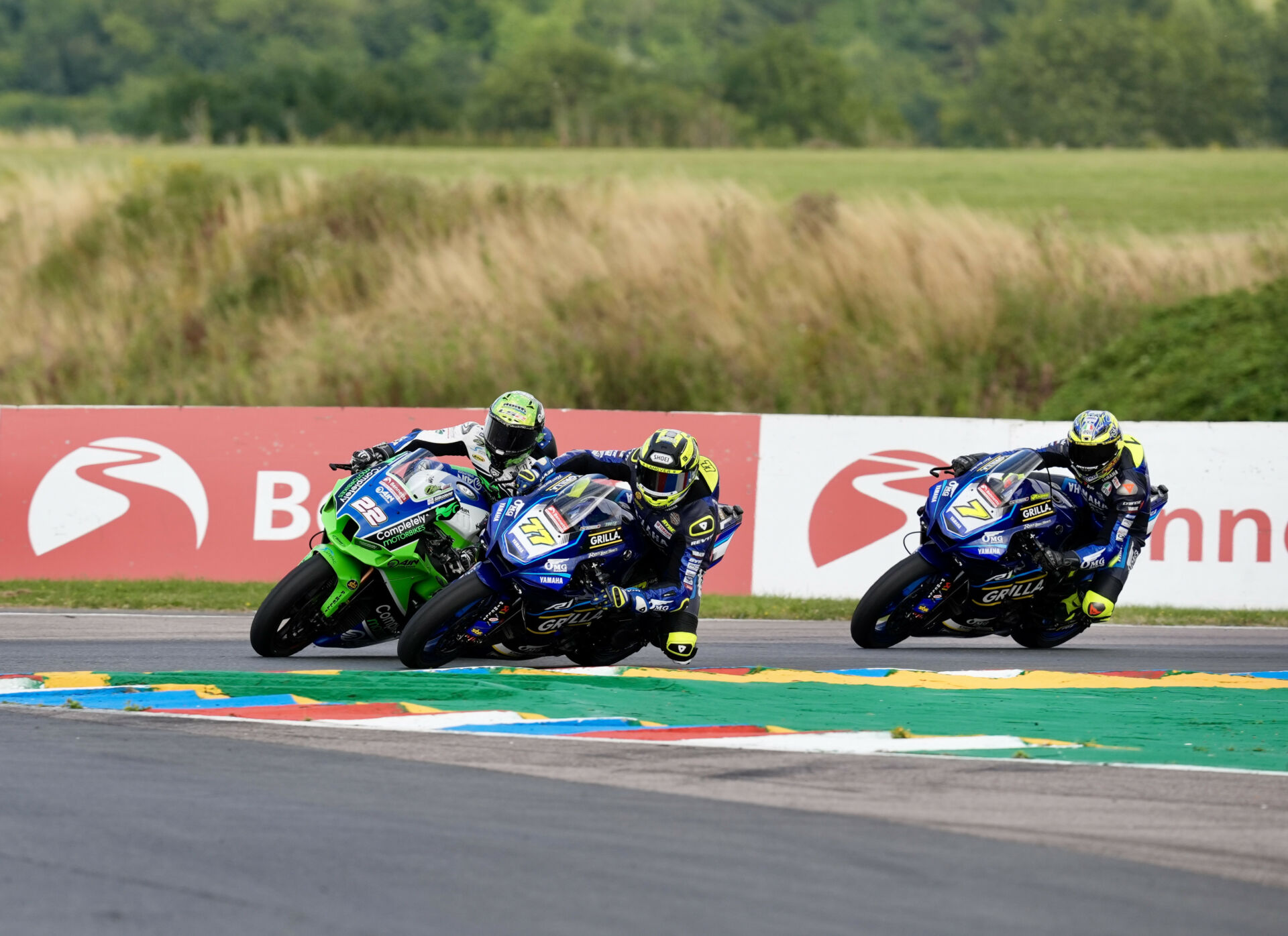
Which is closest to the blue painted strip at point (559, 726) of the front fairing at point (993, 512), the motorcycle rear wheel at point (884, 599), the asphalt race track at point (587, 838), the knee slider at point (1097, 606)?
the asphalt race track at point (587, 838)

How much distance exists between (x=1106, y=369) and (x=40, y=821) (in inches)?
742

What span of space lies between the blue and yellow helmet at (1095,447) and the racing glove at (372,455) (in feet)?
14.6

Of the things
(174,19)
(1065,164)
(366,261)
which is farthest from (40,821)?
(174,19)

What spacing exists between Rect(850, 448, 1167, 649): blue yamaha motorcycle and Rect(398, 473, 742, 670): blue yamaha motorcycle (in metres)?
1.77

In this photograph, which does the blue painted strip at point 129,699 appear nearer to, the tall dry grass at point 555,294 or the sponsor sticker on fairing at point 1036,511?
the sponsor sticker on fairing at point 1036,511

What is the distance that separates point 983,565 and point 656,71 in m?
62.6

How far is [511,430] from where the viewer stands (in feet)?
33.1

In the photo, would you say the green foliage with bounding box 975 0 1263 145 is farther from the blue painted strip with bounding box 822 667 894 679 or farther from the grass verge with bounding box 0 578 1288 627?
the blue painted strip with bounding box 822 667 894 679

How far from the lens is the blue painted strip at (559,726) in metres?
7.26

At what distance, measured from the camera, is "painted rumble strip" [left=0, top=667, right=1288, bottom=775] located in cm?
718

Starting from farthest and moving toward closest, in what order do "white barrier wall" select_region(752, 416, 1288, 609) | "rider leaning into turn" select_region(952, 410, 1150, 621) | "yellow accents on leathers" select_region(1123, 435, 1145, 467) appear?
"white barrier wall" select_region(752, 416, 1288, 609)
"yellow accents on leathers" select_region(1123, 435, 1145, 467)
"rider leaning into turn" select_region(952, 410, 1150, 621)

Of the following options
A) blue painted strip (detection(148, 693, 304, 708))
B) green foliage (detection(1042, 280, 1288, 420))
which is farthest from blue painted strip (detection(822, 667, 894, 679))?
green foliage (detection(1042, 280, 1288, 420))

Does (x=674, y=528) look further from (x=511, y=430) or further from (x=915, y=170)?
(x=915, y=170)

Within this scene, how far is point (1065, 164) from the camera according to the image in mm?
45844
